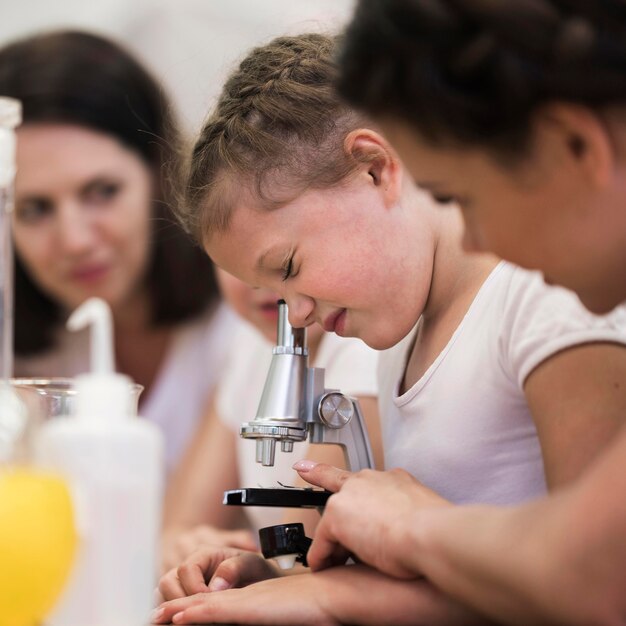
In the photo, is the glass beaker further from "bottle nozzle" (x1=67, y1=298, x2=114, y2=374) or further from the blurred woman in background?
the blurred woman in background

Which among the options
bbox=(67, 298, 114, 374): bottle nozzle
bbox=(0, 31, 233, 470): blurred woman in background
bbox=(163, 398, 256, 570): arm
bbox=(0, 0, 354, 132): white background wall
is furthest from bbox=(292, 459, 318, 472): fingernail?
bbox=(0, 0, 354, 132): white background wall

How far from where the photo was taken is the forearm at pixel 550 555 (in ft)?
2.26

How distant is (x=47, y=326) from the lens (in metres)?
2.43

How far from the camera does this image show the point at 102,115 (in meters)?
2.29

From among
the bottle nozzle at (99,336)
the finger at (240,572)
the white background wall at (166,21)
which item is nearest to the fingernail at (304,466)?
the finger at (240,572)

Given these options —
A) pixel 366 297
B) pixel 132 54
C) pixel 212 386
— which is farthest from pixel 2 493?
pixel 132 54

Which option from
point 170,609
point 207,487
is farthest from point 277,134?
point 207,487

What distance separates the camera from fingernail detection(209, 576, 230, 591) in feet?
3.42

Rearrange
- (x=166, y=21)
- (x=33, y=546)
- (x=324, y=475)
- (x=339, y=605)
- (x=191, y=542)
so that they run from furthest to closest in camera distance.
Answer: (x=166, y=21) < (x=191, y=542) < (x=324, y=475) < (x=339, y=605) < (x=33, y=546)

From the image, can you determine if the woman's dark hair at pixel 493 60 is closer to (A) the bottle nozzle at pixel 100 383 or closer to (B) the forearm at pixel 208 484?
(A) the bottle nozzle at pixel 100 383

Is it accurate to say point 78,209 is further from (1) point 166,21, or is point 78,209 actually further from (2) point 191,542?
(1) point 166,21

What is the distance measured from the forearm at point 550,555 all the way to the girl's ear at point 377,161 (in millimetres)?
452

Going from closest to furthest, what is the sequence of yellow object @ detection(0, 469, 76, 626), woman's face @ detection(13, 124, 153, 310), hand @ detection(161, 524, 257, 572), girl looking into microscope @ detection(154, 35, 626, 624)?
yellow object @ detection(0, 469, 76, 626) < girl looking into microscope @ detection(154, 35, 626, 624) < hand @ detection(161, 524, 257, 572) < woman's face @ detection(13, 124, 153, 310)

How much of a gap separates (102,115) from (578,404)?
64.7 inches
